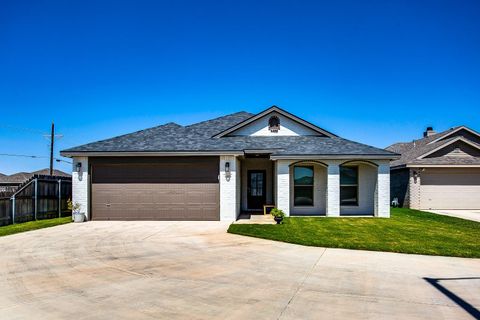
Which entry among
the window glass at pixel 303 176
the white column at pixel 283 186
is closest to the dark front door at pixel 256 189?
the window glass at pixel 303 176

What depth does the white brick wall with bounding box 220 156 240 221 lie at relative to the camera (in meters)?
15.1

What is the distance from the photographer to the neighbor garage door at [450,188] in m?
20.1

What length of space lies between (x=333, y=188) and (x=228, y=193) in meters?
4.91

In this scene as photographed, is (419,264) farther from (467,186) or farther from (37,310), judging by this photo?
(467,186)

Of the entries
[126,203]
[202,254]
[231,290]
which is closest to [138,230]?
[126,203]

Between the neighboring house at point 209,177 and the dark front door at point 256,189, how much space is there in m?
2.31

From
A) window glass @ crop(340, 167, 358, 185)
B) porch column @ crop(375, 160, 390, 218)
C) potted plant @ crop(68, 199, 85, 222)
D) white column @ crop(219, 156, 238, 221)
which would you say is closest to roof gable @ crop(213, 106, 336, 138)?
window glass @ crop(340, 167, 358, 185)

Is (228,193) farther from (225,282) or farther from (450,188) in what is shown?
(450,188)

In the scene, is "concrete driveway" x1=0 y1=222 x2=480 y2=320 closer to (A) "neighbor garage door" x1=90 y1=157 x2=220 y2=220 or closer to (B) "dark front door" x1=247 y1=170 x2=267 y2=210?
(A) "neighbor garage door" x1=90 y1=157 x2=220 y2=220

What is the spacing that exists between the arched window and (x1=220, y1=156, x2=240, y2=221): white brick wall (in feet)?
13.2

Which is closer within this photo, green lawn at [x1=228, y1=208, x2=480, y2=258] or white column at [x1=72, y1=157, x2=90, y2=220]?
green lawn at [x1=228, y1=208, x2=480, y2=258]

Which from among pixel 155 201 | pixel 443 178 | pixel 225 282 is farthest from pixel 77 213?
pixel 443 178

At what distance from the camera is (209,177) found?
1527 cm

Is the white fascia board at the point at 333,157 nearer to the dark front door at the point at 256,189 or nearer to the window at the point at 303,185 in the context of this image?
the window at the point at 303,185
